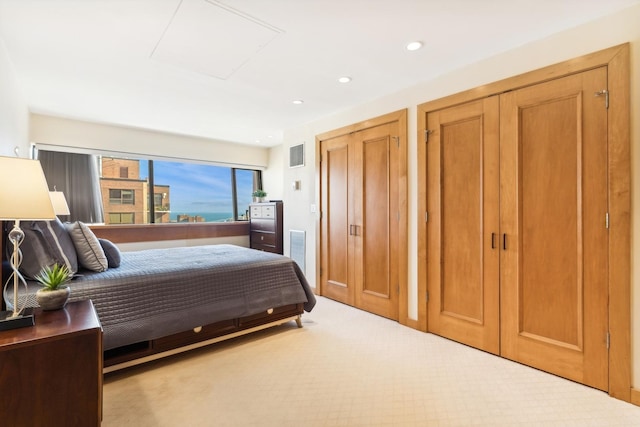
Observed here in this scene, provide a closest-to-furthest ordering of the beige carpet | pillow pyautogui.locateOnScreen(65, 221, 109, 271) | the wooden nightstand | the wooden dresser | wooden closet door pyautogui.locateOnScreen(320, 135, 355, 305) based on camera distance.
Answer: the wooden nightstand
the beige carpet
pillow pyautogui.locateOnScreen(65, 221, 109, 271)
wooden closet door pyautogui.locateOnScreen(320, 135, 355, 305)
the wooden dresser

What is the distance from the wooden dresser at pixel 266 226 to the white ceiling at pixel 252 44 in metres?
2.12

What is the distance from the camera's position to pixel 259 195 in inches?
241

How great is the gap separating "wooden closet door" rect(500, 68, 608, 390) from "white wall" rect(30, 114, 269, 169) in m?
4.76

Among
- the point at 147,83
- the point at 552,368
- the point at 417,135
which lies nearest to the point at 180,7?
the point at 147,83

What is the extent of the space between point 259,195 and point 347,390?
179 inches

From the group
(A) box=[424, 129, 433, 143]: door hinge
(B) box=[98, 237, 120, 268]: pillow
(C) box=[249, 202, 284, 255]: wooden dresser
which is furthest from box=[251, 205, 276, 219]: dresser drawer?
(A) box=[424, 129, 433, 143]: door hinge

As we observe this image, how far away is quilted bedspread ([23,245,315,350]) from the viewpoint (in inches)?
82.8

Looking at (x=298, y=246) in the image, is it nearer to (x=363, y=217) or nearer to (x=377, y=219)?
(x=363, y=217)

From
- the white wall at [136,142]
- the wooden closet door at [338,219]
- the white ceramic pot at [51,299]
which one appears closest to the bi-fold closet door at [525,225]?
the wooden closet door at [338,219]

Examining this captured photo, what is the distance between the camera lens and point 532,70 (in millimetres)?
2318

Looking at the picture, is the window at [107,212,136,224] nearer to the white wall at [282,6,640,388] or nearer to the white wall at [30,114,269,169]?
the white wall at [30,114,269,169]

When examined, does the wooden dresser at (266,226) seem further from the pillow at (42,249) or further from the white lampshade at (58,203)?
the pillow at (42,249)

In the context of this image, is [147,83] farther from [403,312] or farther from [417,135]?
[403,312]

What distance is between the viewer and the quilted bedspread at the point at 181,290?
2104 mm
